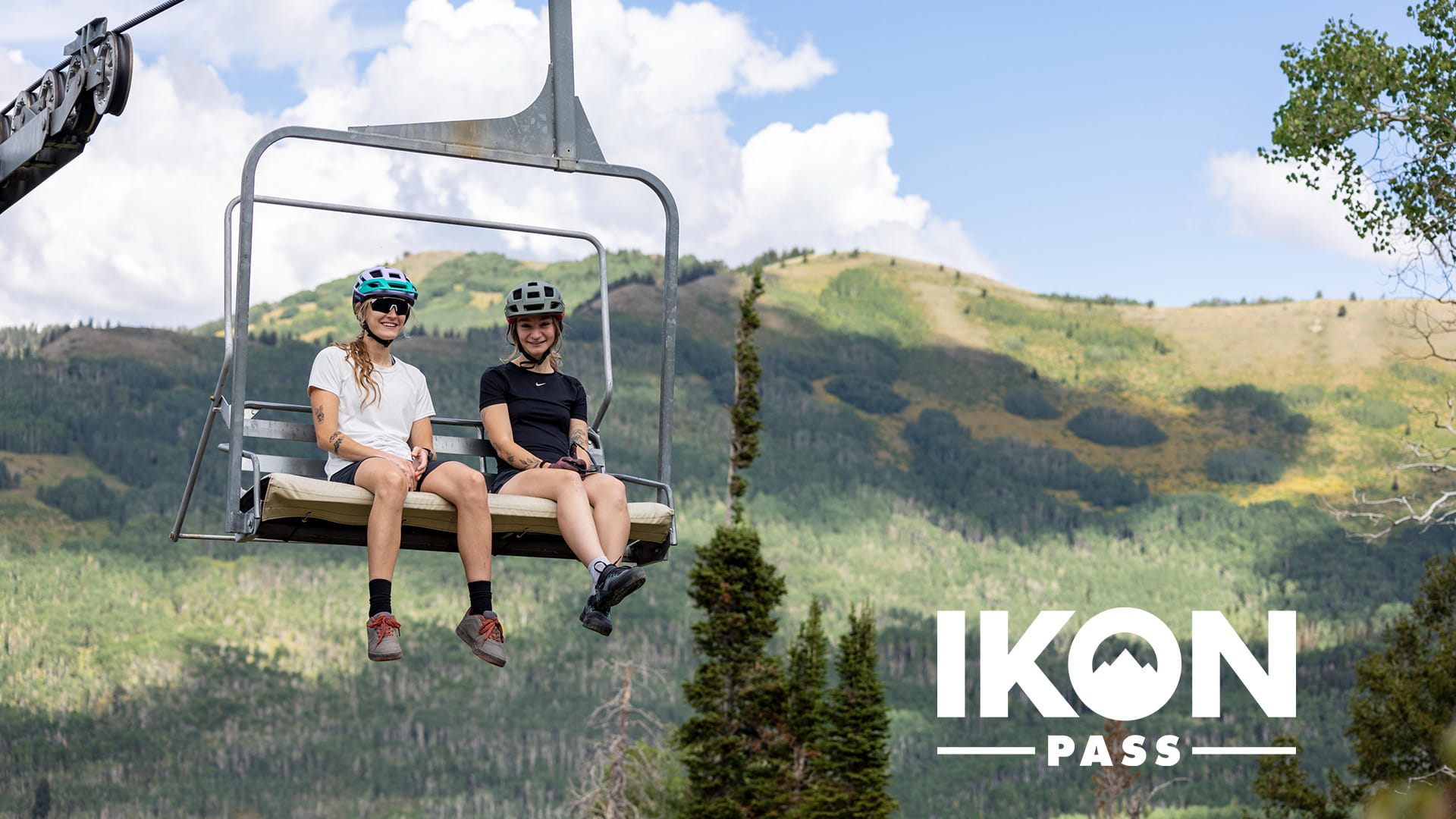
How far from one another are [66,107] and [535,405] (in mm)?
2589

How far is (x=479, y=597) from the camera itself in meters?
7.52

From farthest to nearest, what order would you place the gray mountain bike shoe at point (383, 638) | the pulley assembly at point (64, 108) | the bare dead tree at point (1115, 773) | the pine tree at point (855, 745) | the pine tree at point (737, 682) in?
the bare dead tree at point (1115, 773), the pine tree at point (855, 745), the pine tree at point (737, 682), the pulley assembly at point (64, 108), the gray mountain bike shoe at point (383, 638)

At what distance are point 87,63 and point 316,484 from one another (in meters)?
2.47

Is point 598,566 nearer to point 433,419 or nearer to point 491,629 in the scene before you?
point 491,629

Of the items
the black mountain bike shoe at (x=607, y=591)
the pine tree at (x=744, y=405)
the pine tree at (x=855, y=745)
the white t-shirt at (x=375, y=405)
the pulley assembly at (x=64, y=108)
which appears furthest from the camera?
the pine tree at (x=855, y=745)

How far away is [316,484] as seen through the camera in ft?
23.4

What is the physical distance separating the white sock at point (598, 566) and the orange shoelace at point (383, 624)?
86 cm

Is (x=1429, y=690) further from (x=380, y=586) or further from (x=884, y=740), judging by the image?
(x=380, y=586)

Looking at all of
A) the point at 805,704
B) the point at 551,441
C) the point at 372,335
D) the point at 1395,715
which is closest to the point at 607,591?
the point at 551,441

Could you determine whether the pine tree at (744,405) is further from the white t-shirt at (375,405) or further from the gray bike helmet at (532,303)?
the white t-shirt at (375,405)

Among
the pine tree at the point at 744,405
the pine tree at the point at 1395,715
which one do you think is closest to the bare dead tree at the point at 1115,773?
the pine tree at the point at 1395,715

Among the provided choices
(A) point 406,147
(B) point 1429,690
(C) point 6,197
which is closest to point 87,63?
(C) point 6,197

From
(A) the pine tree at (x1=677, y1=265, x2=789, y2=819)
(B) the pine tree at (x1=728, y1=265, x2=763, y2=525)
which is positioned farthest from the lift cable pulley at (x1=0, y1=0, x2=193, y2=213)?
(B) the pine tree at (x1=728, y1=265, x2=763, y2=525)

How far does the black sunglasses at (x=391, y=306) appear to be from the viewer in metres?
7.74
